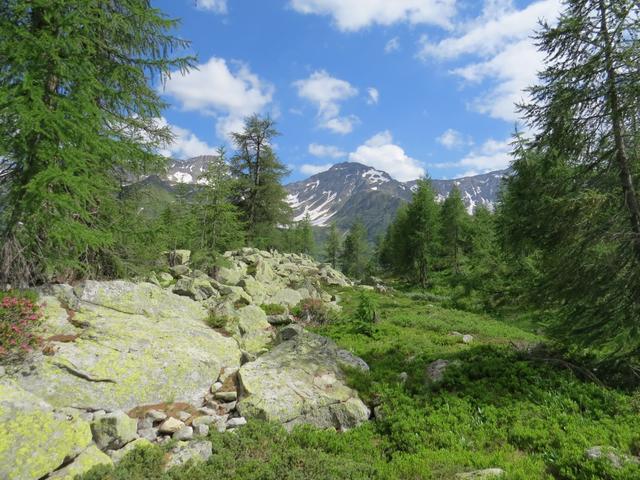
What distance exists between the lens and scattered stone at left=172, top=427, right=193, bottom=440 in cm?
655

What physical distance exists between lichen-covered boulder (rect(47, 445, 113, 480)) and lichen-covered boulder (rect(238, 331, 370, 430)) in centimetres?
269

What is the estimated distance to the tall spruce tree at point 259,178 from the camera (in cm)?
3225

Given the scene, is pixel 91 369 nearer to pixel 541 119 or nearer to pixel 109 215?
pixel 109 215

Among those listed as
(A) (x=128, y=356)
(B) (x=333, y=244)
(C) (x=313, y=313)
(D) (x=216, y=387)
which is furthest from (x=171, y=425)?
(B) (x=333, y=244)

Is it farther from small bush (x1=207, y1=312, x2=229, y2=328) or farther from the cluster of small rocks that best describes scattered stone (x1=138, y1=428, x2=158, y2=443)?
small bush (x1=207, y1=312, x2=229, y2=328)

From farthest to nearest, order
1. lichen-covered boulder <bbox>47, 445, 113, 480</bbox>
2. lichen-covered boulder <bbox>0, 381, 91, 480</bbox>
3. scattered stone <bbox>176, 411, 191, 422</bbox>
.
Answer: scattered stone <bbox>176, 411, 191, 422</bbox>, lichen-covered boulder <bbox>47, 445, 113, 480</bbox>, lichen-covered boulder <bbox>0, 381, 91, 480</bbox>

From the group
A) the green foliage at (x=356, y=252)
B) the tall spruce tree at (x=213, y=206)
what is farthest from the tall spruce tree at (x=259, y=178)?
the green foliage at (x=356, y=252)

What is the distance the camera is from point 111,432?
5.97 metres

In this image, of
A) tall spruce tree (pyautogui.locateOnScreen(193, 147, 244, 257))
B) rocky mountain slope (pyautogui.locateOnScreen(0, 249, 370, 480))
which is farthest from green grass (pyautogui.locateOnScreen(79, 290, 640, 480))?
tall spruce tree (pyautogui.locateOnScreen(193, 147, 244, 257))

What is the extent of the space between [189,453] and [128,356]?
3198 mm

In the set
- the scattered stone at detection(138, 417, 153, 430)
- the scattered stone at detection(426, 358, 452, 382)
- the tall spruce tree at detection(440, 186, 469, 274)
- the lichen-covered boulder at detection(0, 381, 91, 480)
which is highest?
the tall spruce tree at detection(440, 186, 469, 274)

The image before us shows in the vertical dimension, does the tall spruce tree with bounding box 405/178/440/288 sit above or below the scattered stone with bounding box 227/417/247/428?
above

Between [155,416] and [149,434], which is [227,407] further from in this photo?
[149,434]

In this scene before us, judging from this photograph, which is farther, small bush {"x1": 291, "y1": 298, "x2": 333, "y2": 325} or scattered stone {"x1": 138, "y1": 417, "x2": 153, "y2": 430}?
small bush {"x1": 291, "y1": 298, "x2": 333, "y2": 325}
